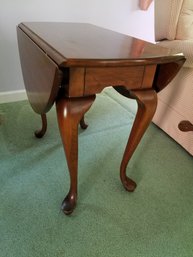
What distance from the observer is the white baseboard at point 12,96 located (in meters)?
1.79

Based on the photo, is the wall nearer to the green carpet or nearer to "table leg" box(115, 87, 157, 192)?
the green carpet

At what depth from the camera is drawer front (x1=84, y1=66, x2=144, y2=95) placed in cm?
77

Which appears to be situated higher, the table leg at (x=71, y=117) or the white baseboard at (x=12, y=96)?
the table leg at (x=71, y=117)

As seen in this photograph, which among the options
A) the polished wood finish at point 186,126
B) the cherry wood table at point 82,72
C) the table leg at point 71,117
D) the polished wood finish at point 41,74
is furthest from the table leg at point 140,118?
the polished wood finish at point 186,126

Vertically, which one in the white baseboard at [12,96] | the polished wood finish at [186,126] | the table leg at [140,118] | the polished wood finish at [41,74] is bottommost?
the white baseboard at [12,96]

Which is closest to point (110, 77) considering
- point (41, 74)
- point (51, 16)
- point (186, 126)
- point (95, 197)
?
point (41, 74)

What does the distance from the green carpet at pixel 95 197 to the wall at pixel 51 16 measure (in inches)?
13.4

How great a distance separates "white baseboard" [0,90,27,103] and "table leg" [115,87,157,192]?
3.40ft

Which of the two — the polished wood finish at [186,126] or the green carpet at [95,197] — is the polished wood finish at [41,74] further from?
the polished wood finish at [186,126]

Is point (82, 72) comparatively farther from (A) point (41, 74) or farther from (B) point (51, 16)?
(B) point (51, 16)

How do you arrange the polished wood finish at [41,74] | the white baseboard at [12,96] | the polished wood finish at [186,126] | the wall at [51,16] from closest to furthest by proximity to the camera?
the polished wood finish at [41,74], the polished wood finish at [186,126], the wall at [51,16], the white baseboard at [12,96]

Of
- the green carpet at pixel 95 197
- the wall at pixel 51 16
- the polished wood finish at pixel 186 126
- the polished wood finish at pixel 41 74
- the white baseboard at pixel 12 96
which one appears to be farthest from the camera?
the white baseboard at pixel 12 96

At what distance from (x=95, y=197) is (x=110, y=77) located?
1.93 feet

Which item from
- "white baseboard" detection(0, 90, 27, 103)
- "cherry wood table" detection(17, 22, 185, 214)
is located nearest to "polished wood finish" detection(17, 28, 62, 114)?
"cherry wood table" detection(17, 22, 185, 214)
